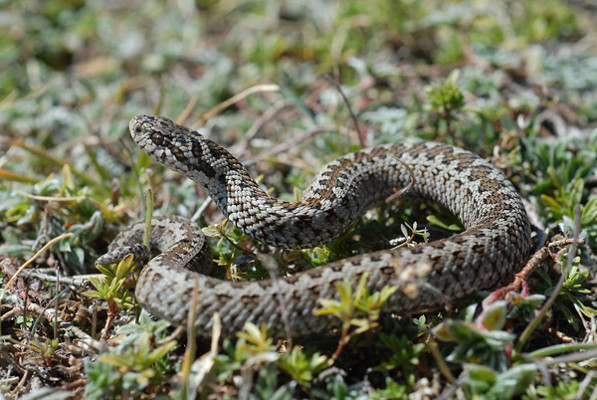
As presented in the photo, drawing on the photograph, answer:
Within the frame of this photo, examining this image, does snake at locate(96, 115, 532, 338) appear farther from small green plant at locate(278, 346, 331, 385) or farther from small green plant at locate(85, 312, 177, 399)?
small green plant at locate(85, 312, 177, 399)

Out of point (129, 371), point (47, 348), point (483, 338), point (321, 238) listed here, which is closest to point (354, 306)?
point (483, 338)

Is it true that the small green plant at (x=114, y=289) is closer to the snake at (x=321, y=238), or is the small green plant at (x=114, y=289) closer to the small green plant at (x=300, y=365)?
the snake at (x=321, y=238)

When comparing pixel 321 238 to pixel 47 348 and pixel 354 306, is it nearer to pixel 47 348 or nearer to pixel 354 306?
pixel 354 306

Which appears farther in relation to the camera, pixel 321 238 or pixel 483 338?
pixel 321 238

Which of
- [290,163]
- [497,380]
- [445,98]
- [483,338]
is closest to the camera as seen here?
[497,380]

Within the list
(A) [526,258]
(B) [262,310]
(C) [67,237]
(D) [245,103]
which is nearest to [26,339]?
(C) [67,237]

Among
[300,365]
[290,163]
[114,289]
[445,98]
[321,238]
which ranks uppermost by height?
[445,98]

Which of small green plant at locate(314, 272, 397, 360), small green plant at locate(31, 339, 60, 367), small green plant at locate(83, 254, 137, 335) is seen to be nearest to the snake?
small green plant at locate(314, 272, 397, 360)
